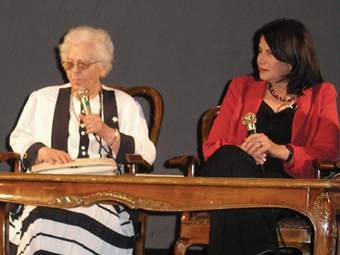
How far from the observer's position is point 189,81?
402 cm

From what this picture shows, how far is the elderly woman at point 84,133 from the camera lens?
9.34 feet

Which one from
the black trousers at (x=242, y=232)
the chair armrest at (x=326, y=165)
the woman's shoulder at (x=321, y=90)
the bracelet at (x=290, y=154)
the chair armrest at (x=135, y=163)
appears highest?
the woman's shoulder at (x=321, y=90)

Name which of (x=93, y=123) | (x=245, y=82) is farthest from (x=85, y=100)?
(x=245, y=82)

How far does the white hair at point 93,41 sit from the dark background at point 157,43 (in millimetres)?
684

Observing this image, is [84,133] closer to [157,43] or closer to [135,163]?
[135,163]

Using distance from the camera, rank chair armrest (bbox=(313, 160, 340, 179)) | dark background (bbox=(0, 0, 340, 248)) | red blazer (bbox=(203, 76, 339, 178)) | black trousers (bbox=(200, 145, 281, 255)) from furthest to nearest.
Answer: dark background (bbox=(0, 0, 340, 248))
red blazer (bbox=(203, 76, 339, 178))
chair armrest (bbox=(313, 160, 340, 179))
black trousers (bbox=(200, 145, 281, 255))

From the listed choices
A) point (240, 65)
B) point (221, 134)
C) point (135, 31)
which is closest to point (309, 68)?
point (221, 134)

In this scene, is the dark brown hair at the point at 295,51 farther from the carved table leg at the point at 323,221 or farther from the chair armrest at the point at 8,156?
the chair armrest at the point at 8,156

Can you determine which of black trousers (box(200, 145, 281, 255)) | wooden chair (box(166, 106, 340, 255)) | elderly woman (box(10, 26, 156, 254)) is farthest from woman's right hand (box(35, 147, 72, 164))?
black trousers (box(200, 145, 281, 255))

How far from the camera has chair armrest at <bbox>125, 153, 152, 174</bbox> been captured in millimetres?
3045

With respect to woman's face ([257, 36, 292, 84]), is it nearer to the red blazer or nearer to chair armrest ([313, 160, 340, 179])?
the red blazer

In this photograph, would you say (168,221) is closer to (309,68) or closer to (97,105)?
(97,105)

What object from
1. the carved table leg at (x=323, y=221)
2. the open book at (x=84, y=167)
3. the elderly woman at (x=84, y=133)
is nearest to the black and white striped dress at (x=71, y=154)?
the elderly woman at (x=84, y=133)

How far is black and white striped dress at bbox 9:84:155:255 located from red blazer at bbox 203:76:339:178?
1.06 feet
